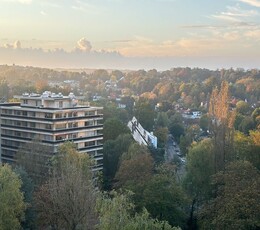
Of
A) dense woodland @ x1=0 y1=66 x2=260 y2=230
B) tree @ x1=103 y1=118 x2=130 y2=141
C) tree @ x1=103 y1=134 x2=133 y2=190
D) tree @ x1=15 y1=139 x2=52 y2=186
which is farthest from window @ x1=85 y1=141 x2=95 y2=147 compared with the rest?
tree @ x1=15 y1=139 x2=52 y2=186

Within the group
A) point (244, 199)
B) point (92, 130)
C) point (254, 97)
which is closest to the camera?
point (244, 199)

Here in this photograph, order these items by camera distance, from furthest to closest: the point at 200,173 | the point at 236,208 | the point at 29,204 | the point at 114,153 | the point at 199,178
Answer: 1. the point at 114,153
2. the point at 200,173
3. the point at 199,178
4. the point at 29,204
5. the point at 236,208

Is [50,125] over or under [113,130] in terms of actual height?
over

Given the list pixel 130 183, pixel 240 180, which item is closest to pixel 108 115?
pixel 130 183

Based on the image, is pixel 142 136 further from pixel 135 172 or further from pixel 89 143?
pixel 135 172

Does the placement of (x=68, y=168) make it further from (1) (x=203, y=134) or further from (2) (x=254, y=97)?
(2) (x=254, y=97)

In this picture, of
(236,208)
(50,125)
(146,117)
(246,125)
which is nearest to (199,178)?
(236,208)

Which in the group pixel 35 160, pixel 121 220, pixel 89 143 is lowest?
pixel 89 143
